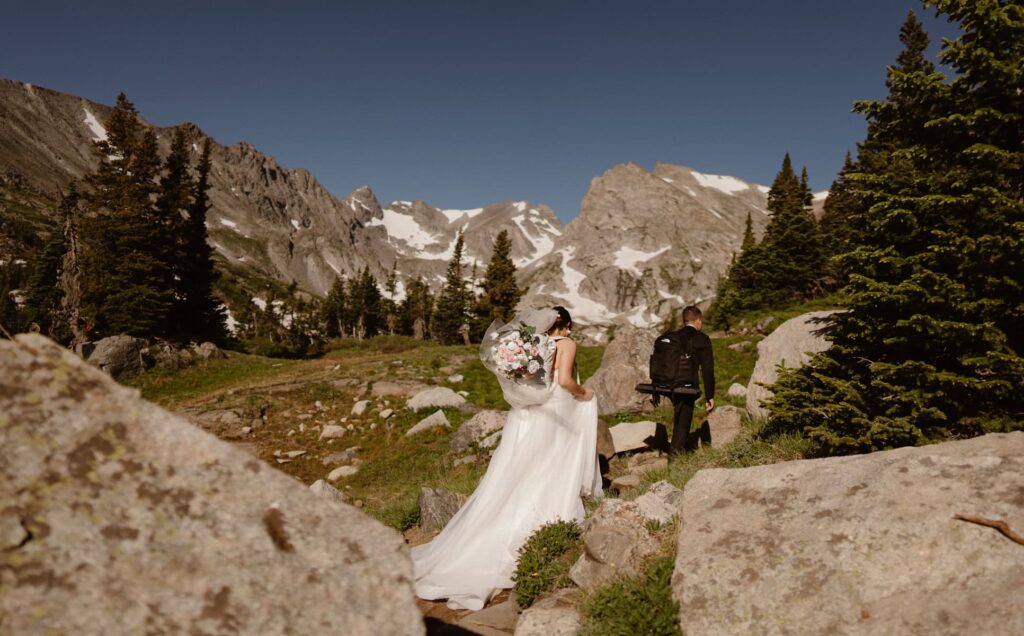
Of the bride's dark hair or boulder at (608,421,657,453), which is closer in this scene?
the bride's dark hair

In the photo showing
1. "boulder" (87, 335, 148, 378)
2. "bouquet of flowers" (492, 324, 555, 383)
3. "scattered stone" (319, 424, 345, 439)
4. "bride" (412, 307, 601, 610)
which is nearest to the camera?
"bride" (412, 307, 601, 610)

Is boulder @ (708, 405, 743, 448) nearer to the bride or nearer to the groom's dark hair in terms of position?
the groom's dark hair

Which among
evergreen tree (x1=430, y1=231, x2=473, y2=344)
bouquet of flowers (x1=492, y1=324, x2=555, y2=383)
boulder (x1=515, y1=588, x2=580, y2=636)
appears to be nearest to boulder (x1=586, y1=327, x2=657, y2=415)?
bouquet of flowers (x1=492, y1=324, x2=555, y2=383)

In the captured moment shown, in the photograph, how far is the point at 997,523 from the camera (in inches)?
126

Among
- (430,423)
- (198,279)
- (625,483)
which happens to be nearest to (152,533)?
(625,483)

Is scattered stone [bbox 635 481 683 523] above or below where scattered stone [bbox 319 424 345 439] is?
above

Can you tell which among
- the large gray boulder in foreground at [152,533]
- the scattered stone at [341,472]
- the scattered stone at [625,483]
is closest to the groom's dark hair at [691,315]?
the scattered stone at [625,483]

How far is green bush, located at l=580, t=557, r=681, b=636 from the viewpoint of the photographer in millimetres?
3893

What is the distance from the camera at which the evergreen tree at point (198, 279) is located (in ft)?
117

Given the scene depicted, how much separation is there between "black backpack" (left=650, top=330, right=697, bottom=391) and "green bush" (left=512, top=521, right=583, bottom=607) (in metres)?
3.78

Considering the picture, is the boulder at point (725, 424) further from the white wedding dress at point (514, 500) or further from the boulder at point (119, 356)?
the boulder at point (119, 356)

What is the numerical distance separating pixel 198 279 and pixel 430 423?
29.0 meters

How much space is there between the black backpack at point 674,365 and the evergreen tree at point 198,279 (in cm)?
3500

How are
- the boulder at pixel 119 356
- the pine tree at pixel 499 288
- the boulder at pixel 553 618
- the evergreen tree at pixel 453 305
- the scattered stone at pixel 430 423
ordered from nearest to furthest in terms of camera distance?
the boulder at pixel 553 618, the scattered stone at pixel 430 423, the boulder at pixel 119 356, the pine tree at pixel 499 288, the evergreen tree at pixel 453 305
